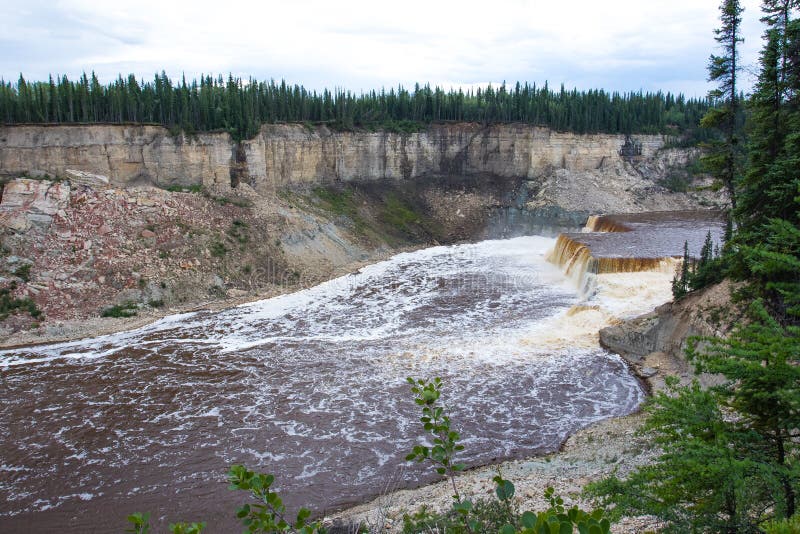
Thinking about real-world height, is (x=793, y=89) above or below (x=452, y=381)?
above

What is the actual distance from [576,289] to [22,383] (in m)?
32.6

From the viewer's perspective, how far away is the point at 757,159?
2188 centimetres

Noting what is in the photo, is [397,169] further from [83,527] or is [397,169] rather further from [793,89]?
[83,527]

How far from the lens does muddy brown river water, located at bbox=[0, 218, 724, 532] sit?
1823cm

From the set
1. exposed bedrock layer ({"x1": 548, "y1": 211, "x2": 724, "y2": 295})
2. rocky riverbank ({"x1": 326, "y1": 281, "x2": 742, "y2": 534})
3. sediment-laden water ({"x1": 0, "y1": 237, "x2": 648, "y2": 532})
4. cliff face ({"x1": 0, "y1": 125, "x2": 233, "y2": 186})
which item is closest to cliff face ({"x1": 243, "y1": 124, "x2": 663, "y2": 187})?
cliff face ({"x1": 0, "y1": 125, "x2": 233, "y2": 186})

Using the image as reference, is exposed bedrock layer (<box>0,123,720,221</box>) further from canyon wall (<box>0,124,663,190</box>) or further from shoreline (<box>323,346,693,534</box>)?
shoreline (<box>323,346,693,534</box>)

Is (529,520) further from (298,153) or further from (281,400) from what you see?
(298,153)

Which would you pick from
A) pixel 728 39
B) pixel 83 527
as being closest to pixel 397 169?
pixel 728 39

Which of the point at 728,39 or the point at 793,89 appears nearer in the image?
the point at 793,89

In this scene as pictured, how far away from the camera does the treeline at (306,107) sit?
154 feet

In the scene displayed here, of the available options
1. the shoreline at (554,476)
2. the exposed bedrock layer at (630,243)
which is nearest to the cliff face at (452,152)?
the exposed bedrock layer at (630,243)

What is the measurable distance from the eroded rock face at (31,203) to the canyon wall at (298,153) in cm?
267

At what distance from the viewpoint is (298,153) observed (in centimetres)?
5662

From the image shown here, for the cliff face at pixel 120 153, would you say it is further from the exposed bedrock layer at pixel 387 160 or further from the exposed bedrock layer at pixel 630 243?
the exposed bedrock layer at pixel 630 243
